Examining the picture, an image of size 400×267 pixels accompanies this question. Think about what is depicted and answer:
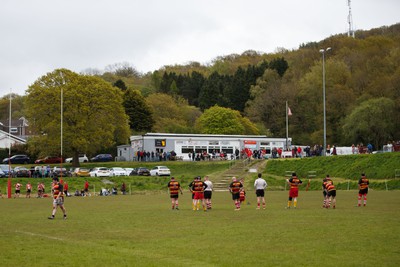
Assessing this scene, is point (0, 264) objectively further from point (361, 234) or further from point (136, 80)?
point (136, 80)

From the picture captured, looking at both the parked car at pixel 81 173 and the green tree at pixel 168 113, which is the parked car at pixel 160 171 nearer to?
the parked car at pixel 81 173

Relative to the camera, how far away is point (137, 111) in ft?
377

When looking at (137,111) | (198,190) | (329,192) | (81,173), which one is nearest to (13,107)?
(137,111)

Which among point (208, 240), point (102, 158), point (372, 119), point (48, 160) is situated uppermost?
point (372, 119)

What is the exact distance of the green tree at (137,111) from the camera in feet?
377

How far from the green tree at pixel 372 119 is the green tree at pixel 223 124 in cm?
2348

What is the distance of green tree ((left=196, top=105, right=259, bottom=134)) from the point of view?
11069 centimetres

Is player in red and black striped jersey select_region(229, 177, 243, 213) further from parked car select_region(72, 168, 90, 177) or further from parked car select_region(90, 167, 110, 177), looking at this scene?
parked car select_region(72, 168, 90, 177)

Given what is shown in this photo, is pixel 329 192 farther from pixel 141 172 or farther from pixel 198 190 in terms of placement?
pixel 141 172

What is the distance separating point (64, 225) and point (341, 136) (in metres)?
80.9

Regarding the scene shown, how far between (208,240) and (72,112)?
6408 centimetres

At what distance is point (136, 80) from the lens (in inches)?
6786

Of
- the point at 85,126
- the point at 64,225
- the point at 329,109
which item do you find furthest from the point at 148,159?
the point at 64,225

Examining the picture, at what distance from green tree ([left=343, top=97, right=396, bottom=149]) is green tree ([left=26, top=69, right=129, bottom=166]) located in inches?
1338
